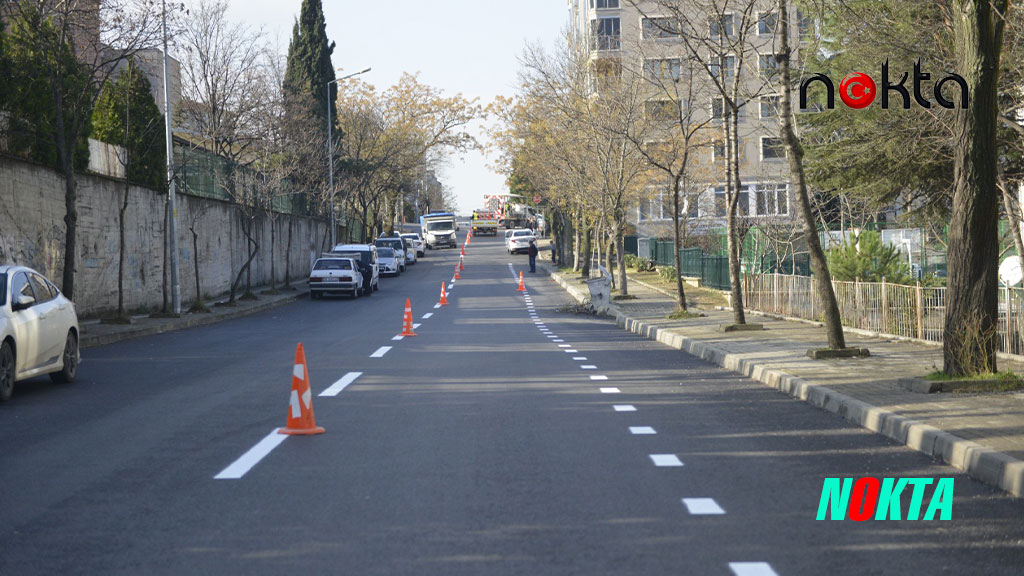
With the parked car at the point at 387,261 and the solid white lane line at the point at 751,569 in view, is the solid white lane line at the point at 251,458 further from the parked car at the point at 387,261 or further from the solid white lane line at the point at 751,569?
the parked car at the point at 387,261

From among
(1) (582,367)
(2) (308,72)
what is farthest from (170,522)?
(2) (308,72)

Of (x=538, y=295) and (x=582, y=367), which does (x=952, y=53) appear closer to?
(x=582, y=367)

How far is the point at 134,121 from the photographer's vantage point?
97.6 feet

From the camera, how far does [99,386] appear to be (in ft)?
44.7

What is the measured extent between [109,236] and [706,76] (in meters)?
16.4

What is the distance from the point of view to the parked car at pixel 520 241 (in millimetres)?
77438

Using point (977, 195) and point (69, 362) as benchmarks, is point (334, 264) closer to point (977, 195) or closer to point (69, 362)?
point (69, 362)

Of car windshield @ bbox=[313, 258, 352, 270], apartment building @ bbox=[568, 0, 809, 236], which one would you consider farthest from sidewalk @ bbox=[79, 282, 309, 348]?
apartment building @ bbox=[568, 0, 809, 236]

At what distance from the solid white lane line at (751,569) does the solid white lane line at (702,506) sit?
1.08 m

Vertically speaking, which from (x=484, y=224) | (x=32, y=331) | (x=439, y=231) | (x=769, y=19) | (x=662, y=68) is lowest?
(x=32, y=331)

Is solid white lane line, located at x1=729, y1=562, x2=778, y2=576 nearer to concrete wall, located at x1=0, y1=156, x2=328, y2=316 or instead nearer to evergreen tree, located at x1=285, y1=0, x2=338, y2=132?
concrete wall, located at x1=0, y1=156, x2=328, y2=316

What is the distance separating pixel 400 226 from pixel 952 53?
8722 cm

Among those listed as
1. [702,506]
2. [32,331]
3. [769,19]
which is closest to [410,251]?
[769,19]

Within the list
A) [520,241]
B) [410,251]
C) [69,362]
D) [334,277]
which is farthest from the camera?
[520,241]
